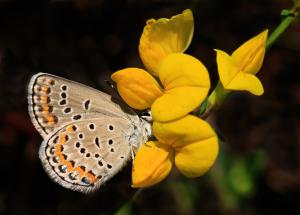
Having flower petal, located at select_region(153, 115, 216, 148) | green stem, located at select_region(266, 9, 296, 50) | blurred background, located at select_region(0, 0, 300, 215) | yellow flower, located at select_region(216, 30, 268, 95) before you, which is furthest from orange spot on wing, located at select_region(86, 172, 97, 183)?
green stem, located at select_region(266, 9, 296, 50)

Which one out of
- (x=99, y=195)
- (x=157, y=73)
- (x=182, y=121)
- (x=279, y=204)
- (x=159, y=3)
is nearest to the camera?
(x=182, y=121)

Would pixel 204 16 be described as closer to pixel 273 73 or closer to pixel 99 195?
pixel 273 73

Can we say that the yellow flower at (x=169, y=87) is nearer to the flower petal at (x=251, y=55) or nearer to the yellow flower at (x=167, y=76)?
the yellow flower at (x=167, y=76)

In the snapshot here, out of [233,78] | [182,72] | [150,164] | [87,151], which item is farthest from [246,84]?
[87,151]

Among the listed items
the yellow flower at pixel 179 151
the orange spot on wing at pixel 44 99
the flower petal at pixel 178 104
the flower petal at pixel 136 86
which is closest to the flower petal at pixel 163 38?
the flower petal at pixel 136 86

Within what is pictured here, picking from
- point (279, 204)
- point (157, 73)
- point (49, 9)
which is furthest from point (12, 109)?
point (279, 204)

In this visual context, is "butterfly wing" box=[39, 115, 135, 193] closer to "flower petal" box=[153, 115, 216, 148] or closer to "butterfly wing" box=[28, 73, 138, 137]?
"butterfly wing" box=[28, 73, 138, 137]
